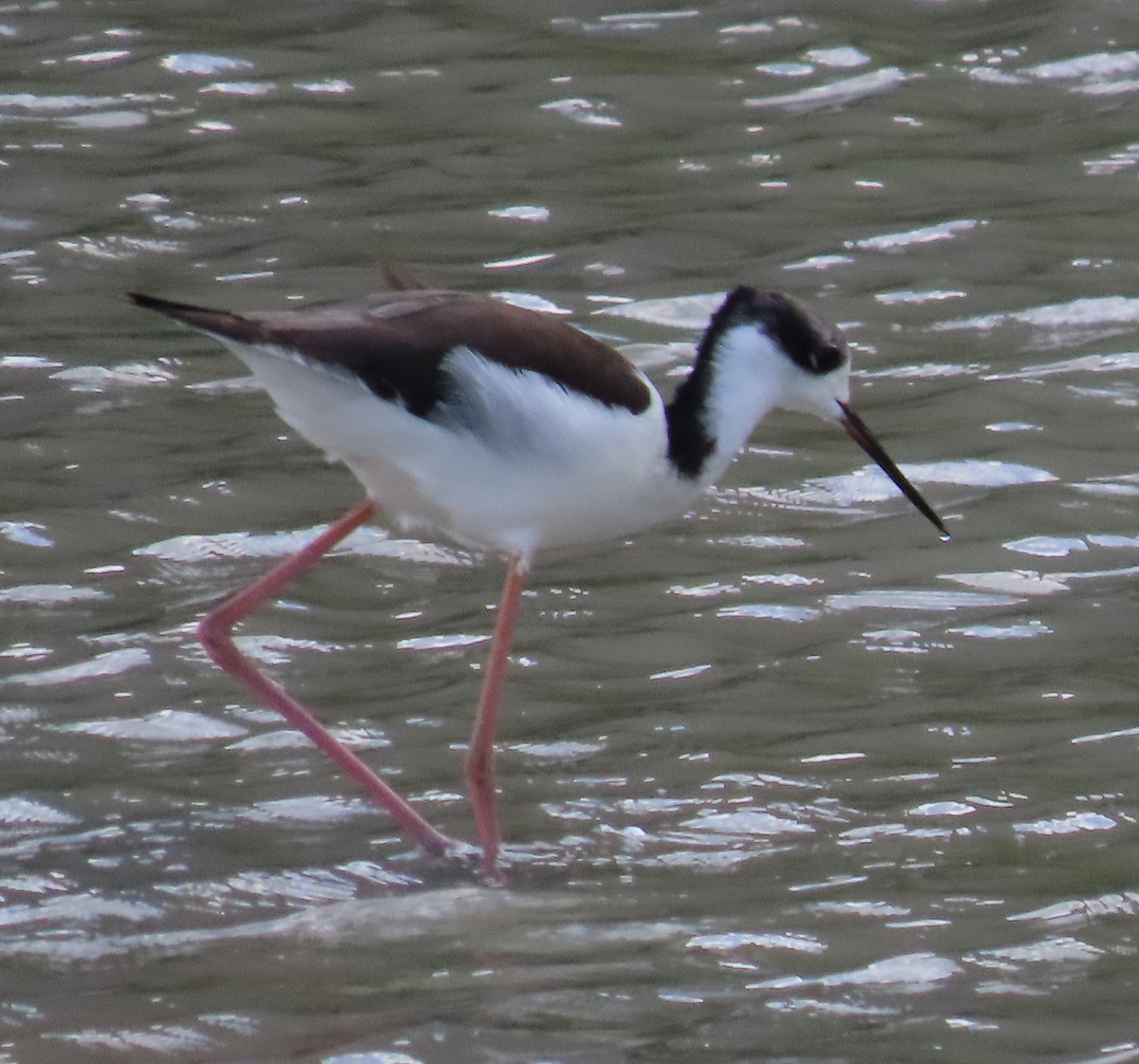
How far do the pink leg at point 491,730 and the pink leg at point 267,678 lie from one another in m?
0.13

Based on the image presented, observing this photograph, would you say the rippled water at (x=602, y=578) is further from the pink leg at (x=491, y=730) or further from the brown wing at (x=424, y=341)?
the brown wing at (x=424, y=341)

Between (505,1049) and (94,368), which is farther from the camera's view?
(94,368)

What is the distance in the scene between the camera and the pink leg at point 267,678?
5828 mm

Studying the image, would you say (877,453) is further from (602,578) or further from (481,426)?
(481,426)

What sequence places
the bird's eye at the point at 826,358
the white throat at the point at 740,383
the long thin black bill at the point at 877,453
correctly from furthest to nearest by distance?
the long thin black bill at the point at 877,453 → the bird's eye at the point at 826,358 → the white throat at the point at 740,383

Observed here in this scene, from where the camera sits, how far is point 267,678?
6.26 meters

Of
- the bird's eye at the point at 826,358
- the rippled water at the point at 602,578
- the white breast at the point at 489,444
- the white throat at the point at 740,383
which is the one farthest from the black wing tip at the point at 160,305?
the bird's eye at the point at 826,358

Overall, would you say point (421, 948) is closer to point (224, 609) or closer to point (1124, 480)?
point (224, 609)

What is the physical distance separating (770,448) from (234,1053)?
12.4ft

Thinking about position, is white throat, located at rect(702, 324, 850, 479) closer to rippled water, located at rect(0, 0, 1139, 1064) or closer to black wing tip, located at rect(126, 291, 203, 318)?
rippled water, located at rect(0, 0, 1139, 1064)

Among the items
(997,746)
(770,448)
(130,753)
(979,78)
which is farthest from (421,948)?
(979,78)

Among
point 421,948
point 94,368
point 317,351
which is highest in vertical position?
point 317,351

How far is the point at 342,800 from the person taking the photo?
5926 millimetres

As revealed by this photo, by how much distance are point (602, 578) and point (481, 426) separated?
4.86 ft
